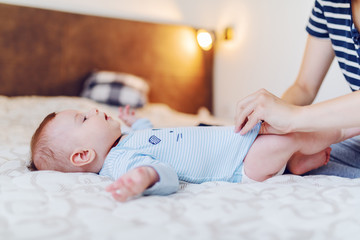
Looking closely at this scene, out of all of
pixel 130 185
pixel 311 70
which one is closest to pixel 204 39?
pixel 311 70

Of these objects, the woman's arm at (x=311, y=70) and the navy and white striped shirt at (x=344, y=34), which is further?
the woman's arm at (x=311, y=70)

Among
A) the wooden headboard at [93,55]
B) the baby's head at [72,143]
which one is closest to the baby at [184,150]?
the baby's head at [72,143]

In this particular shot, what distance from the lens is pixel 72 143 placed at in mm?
951

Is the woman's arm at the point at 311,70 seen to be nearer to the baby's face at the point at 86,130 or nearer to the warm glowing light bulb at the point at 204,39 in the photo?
the baby's face at the point at 86,130

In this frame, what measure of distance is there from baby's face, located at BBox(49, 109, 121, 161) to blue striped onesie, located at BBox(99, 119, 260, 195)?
50mm

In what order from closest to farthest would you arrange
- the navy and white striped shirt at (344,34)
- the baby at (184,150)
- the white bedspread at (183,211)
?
the white bedspread at (183,211), the baby at (184,150), the navy and white striped shirt at (344,34)

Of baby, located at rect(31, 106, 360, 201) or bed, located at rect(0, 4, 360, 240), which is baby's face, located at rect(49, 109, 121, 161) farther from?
bed, located at rect(0, 4, 360, 240)

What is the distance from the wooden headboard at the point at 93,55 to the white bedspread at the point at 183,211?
5.22 feet

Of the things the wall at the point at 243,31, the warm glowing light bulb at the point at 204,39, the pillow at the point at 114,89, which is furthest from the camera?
the warm glowing light bulb at the point at 204,39

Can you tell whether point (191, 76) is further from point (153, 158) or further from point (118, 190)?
point (118, 190)

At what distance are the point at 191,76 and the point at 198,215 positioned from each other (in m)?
2.25

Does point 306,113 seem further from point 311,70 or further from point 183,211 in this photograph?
point 311,70

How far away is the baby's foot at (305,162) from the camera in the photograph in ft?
3.07

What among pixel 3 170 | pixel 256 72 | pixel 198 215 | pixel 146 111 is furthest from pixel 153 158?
pixel 256 72
